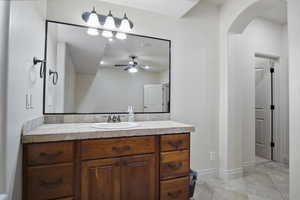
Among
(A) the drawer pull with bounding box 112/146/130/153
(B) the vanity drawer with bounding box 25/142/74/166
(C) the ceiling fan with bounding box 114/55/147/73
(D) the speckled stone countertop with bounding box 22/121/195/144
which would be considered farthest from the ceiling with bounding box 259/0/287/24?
(B) the vanity drawer with bounding box 25/142/74/166

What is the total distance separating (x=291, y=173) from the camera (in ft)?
5.39

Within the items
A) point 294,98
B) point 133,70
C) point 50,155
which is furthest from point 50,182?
point 294,98

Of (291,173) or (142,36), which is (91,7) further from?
(291,173)

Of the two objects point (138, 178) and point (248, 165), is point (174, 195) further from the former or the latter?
point (248, 165)

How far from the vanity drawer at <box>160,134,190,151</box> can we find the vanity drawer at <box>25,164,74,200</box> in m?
0.81

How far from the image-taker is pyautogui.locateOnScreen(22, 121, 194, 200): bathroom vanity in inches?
47.1

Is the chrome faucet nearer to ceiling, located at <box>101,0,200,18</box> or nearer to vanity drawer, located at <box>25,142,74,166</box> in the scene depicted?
vanity drawer, located at <box>25,142,74,166</box>

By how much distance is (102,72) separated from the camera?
6.59 ft

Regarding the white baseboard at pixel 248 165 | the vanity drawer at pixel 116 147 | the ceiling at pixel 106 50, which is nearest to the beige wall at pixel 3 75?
the vanity drawer at pixel 116 147

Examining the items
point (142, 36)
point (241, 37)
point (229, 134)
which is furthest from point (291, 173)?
point (142, 36)

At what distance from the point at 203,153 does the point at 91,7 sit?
2.51 meters

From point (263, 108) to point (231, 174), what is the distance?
1.81 m

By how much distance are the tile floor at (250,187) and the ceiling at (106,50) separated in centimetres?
172

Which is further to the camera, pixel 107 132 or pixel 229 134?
pixel 229 134
